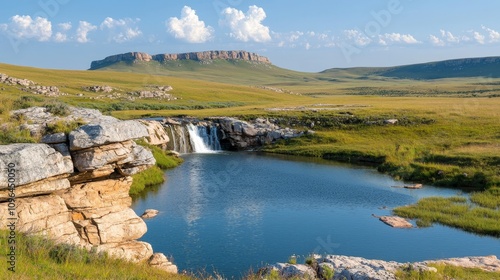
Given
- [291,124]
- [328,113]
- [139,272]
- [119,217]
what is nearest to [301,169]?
[291,124]

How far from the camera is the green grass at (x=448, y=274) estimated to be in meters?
16.5

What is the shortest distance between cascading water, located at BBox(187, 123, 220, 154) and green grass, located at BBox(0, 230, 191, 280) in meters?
50.6

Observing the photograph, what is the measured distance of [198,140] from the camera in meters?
66.3

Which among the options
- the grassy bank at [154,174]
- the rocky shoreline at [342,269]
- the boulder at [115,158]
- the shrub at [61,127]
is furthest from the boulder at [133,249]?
the grassy bank at [154,174]

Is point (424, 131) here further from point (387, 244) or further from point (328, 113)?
point (387, 244)

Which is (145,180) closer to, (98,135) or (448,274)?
(98,135)

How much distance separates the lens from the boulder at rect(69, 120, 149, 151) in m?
18.8

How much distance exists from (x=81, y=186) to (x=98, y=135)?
3.14 metres

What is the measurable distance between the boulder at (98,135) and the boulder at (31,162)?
0.90m

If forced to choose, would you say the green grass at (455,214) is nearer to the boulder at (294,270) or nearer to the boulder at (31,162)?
the boulder at (294,270)

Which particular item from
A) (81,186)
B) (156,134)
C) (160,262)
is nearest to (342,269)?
(160,262)

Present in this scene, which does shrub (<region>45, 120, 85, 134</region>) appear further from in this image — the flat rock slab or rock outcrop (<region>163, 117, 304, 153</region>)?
rock outcrop (<region>163, 117, 304, 153</region>)

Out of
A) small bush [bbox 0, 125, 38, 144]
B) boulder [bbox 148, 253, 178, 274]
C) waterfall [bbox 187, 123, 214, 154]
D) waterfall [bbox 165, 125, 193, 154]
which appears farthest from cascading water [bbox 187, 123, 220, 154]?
small bush [bbox 0, 125, 38, 144]

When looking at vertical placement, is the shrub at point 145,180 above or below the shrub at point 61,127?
below
